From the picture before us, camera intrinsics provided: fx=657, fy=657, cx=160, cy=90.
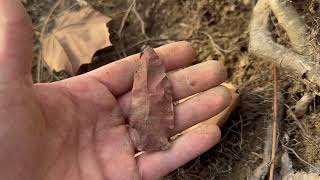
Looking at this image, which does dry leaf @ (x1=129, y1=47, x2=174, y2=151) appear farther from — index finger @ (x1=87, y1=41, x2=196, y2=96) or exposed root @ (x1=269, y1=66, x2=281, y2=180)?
exposed root @ (x1=269, y1=66, x2=281, y2=180)

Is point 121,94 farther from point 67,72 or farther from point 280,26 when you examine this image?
point 280,26

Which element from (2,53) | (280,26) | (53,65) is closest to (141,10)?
(53,65)

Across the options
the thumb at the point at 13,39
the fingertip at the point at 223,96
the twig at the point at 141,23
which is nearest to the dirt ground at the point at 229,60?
the twig at the point at 141,23

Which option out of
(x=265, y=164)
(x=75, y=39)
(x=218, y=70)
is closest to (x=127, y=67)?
(x=218, y=70)

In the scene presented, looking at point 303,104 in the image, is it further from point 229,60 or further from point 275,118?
point 229,60

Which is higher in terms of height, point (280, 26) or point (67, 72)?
point (280, 26)

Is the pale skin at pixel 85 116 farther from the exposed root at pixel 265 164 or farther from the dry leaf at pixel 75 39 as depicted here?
the dry leaf at pixel 75 39
